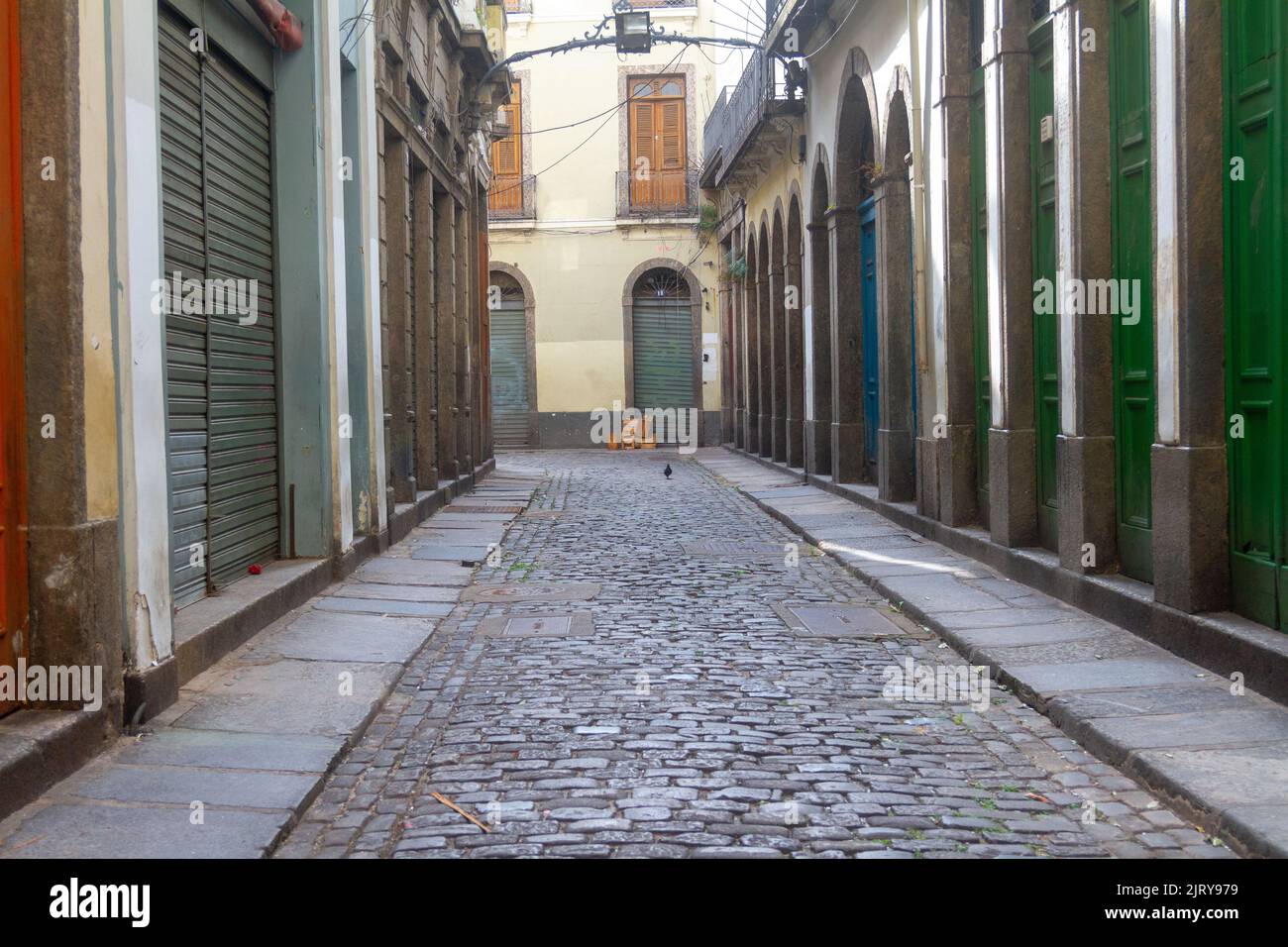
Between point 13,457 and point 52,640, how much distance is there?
63 centimetres

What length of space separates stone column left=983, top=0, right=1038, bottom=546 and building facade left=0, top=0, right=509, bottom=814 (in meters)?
4.30

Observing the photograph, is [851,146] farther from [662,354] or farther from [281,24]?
[662,354]

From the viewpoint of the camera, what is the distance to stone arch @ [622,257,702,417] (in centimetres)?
3073

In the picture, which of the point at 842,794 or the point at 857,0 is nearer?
the point at 842,794

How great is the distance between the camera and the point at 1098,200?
25.3 feet

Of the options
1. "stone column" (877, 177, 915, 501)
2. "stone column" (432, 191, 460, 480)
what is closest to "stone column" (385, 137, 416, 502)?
"stone column" (432, 191, 460, 480)

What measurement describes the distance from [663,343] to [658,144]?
176 inches

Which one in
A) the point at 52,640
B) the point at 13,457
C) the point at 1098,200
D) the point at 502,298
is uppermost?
the point at 502,298

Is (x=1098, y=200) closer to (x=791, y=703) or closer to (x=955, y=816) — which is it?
(x=791, y=703)

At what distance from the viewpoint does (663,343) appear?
31.1m

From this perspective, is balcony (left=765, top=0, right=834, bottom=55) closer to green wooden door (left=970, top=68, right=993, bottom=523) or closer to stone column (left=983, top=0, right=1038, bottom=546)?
green wooden door (left=970, top=68, right=993, bottom=523)

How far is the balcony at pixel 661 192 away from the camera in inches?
1218

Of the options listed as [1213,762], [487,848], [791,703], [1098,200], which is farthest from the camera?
[1098,200]

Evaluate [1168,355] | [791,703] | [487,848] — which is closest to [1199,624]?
[1168,355]
